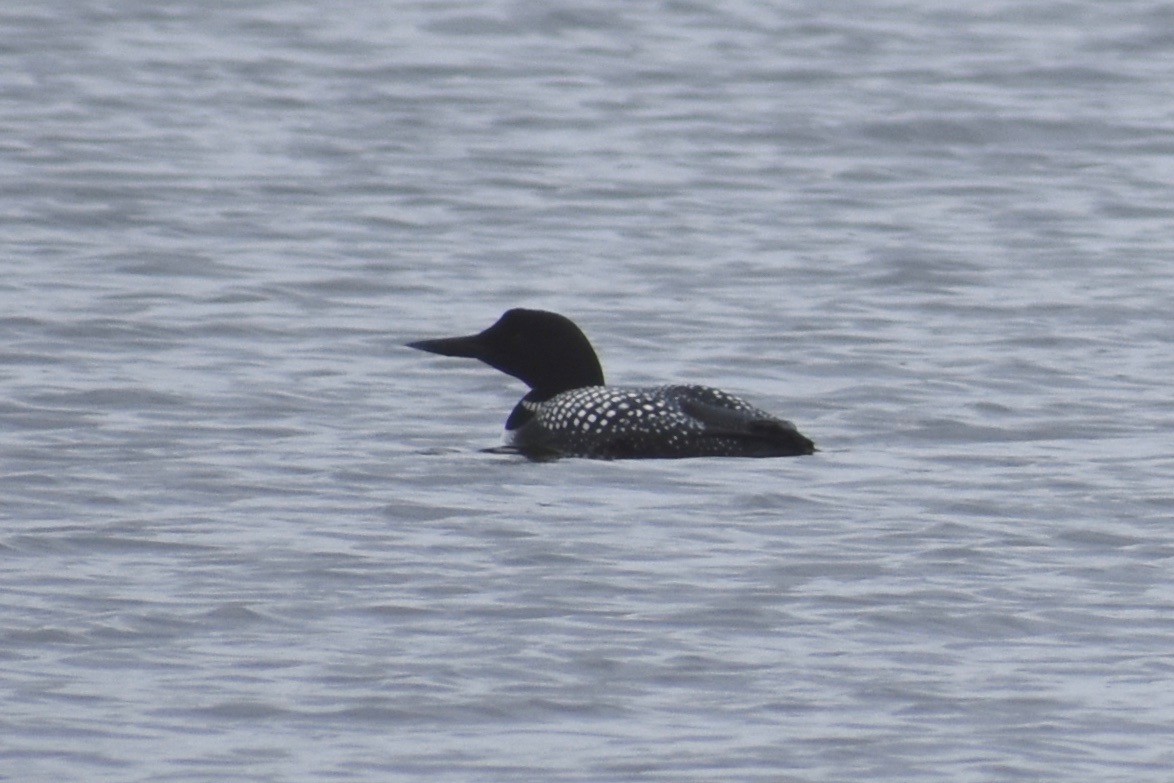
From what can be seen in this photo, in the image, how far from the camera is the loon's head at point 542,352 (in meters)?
9.01

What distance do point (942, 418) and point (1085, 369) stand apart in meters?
1.08

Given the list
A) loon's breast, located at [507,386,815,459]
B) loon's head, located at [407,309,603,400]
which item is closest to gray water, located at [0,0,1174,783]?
loon's breast, located at [507,386,815,459]

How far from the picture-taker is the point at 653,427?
27.4ft

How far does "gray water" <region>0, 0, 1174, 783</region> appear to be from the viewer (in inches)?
219

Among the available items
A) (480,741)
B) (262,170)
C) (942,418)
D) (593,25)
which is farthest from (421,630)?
(593,25)

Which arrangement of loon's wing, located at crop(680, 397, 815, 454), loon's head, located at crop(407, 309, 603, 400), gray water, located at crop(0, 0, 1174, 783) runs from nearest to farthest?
gray water, located at crop(0, 0, 1174, 783) < loon's wing, located at crop(680, 397, 815, 454) < loon's head, located at crop(407, 309, 603, 400)

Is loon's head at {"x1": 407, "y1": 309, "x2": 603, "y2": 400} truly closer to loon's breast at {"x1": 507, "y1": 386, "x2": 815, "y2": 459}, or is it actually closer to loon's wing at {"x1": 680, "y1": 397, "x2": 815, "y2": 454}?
loon's breast at {"x1": 507, "y1": 386, "x2": 815, "y2": 459}

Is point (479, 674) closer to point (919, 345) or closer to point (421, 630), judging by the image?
point (421, 630)

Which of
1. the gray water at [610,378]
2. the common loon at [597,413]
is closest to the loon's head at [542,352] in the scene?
the common loon at [597,413]

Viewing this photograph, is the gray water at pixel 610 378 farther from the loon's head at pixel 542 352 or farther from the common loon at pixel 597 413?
the loon's head at pixel 542 352

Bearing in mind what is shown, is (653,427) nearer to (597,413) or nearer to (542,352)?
(597,413)

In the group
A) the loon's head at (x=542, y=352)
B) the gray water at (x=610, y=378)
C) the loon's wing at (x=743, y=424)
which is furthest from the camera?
the loon's head at (x=542, y=352)

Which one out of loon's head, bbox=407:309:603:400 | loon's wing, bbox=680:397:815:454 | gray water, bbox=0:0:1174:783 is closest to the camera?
gray water, bbox=0:0:1174:783

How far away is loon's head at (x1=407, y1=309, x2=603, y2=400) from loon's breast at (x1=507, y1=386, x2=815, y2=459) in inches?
11.3
